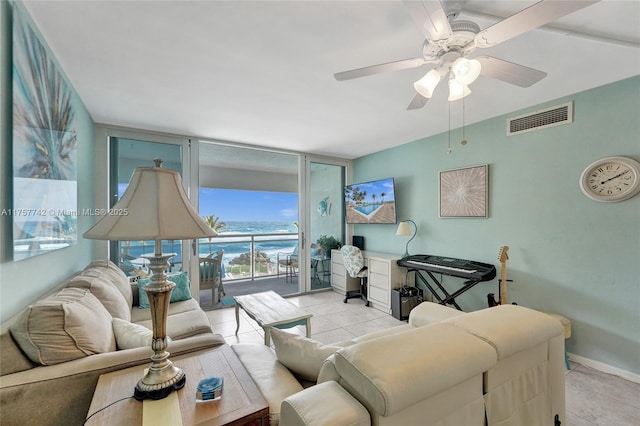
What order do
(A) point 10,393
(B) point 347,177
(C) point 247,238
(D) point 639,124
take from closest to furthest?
(A) point 10,393 → (D) point 639,124 → (B) point 347,177 → (C) point 247,238

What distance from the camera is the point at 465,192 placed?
3.31m

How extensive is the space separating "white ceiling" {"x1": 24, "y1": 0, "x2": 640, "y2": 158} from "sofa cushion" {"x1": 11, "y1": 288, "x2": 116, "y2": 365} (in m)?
1.57

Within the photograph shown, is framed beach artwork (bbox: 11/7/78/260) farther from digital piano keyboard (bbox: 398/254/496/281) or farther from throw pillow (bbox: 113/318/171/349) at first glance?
digital piano keyboard (bbox: 398/254/496/281)

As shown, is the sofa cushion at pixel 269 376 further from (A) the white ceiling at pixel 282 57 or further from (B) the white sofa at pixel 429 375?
(A) the white ceiling at pixel 282 57

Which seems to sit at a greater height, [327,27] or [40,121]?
[327,27]

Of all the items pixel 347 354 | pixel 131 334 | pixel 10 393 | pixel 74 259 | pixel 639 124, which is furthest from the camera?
pixel 74 259

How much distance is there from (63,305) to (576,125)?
3985mm

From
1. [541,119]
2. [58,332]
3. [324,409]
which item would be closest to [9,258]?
[58,332]

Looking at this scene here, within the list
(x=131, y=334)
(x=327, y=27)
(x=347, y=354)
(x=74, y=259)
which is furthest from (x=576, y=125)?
(x=74, y=259)

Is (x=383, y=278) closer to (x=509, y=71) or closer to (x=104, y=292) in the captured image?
(x=509, y=71)

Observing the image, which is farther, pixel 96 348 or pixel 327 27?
pixel 327 27

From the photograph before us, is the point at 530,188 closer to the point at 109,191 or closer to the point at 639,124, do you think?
the point at 639,124

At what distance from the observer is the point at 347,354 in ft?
2.94

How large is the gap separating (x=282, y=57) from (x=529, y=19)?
1403mm
